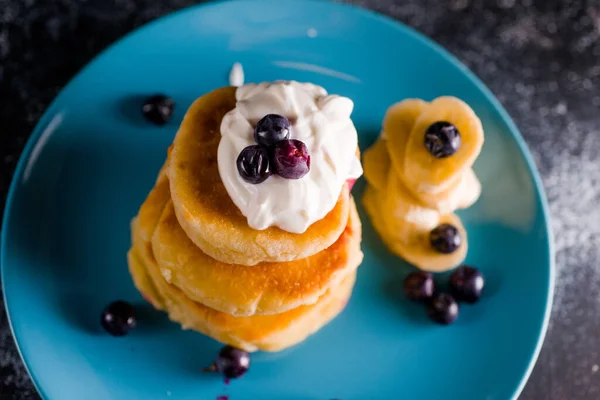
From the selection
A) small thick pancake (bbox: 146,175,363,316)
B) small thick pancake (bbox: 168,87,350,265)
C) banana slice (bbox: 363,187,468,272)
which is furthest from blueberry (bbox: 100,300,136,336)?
banana slice (bbox: 363,187,468,272)

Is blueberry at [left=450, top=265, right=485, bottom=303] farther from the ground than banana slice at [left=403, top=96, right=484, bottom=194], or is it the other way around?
banana slice at [left=403, top=96, right=484, bottom=194]

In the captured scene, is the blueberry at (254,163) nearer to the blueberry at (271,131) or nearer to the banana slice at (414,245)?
the blueberry at (271,131)

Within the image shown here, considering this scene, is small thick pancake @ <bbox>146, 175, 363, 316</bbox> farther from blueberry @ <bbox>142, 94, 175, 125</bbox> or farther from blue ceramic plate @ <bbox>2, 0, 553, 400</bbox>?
blueberry @ <bbox>142, 94, 175, 125</bbox>

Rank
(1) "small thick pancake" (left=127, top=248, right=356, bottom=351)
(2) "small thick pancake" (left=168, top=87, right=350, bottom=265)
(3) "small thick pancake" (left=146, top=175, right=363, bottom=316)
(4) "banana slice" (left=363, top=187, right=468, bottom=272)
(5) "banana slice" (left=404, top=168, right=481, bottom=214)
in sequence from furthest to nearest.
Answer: (4) "banana slice" (left=363, top=187, right=468, bottom=272) < (5) "banana slice" (left=404, top=168, right=481, bottom=214) < (1) "small thick pancake" (left=127, top=248, right=356, bottom=351) < (3) "small thick pancake" (left=146, top=175, right=363, bottom=316) < (2) "small thick pancake" (left=168, top=87, right=350, bottom=265)

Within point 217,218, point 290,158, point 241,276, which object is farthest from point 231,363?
point 290,158

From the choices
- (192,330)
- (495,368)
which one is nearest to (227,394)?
(192,330)

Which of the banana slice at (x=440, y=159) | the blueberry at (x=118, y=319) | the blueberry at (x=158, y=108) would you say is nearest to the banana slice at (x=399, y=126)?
the banana slice at (x=440, y=159)
